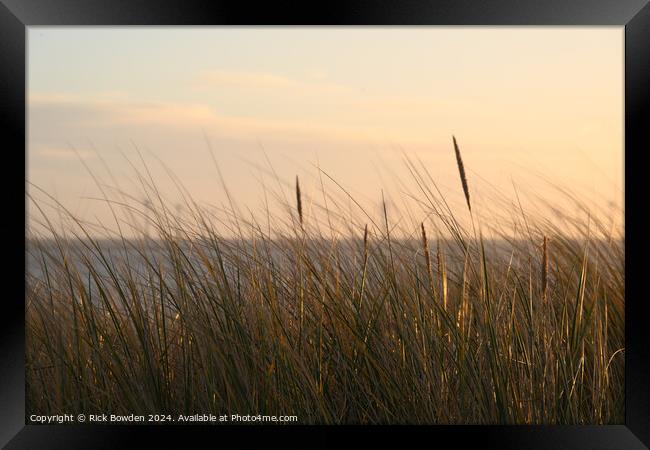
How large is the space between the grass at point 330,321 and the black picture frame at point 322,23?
0.08 meters

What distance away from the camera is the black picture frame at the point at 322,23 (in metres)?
3.18

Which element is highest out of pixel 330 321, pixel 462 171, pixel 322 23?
pixel 322 23

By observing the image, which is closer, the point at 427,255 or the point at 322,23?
the point at 322,23

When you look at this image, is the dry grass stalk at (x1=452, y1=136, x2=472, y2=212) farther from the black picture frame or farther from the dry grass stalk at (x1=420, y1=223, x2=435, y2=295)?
the black picture frame

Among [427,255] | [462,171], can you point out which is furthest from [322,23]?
[427,255]

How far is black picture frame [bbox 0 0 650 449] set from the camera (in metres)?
3.18

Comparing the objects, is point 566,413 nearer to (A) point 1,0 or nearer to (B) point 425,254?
(B) point 425,254

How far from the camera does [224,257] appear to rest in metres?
3.48

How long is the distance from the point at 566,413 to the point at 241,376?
1257mm

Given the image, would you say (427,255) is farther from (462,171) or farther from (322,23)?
(322,23)

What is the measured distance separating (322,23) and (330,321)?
116 centimetres

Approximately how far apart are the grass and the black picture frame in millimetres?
80

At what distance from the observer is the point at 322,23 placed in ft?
10.6

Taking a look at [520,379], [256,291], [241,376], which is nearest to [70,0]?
[256,291]
